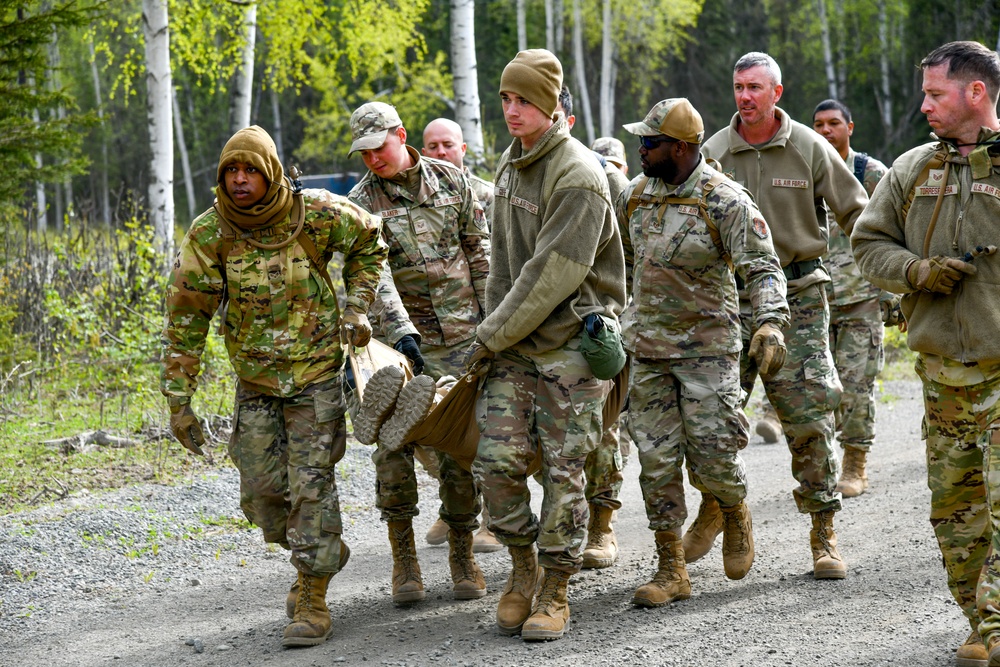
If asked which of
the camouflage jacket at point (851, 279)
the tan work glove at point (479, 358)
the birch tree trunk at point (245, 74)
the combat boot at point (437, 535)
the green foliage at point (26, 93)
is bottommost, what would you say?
the combat boot at point (437, 535)

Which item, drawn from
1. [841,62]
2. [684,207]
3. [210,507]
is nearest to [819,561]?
[684,207]

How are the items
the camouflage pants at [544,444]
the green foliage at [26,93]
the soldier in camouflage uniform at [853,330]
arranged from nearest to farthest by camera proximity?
the camouflage pants at [544,444], the soldier in camouflage uniform at [853,330], the green foliage at [26,93]

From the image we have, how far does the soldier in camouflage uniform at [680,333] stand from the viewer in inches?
209

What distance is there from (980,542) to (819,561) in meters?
1.36

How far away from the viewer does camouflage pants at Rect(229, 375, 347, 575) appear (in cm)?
519

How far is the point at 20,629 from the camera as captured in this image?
219 inches

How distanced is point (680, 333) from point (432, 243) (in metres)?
1.53

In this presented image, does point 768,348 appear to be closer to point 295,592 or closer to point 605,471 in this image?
point 605,471

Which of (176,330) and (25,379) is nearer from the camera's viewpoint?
(176,330)

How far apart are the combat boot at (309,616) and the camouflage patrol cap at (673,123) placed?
262 centimetres

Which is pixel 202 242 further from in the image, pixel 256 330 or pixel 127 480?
pixel 127 480

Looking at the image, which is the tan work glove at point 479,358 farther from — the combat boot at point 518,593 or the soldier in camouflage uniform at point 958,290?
the soldier in camouflage uniform at point 958,290

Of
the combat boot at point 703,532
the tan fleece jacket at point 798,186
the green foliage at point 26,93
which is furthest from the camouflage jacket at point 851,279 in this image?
the green foliage at point 26,93

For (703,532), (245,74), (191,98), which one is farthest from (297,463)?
(191,98)
